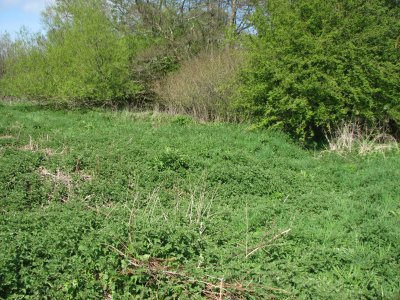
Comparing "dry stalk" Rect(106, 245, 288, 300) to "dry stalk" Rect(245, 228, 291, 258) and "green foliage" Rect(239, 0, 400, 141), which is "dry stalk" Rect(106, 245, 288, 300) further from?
"green foliage" Rect(239, 0, 400, 141)

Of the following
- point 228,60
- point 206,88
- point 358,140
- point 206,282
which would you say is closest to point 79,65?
point 206,88

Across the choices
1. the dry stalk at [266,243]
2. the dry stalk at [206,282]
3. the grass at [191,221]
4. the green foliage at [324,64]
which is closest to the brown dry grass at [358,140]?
the green foliage at [324,64]

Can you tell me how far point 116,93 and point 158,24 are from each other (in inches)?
225

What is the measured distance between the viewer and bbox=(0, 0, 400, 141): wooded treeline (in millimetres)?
10906

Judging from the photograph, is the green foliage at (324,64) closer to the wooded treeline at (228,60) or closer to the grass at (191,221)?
the wooded treeline at (228,60)

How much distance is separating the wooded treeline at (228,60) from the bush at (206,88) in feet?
0.15

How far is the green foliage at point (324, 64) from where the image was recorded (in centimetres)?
1075

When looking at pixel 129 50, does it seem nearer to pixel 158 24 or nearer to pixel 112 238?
pixel 158 24

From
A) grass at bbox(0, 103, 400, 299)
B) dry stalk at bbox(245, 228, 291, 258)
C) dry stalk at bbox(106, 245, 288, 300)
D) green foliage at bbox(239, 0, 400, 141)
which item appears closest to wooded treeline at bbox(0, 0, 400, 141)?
green foliage at bbox(239, 0, 400, 141)

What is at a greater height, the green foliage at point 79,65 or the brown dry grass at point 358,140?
the green foliage at point 79,65

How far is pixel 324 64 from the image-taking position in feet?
35.3

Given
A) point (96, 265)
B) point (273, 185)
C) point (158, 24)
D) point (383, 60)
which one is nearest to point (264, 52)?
point (383, 60)

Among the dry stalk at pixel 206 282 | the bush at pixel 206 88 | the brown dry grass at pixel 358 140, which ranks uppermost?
the bush at pixel 206 88

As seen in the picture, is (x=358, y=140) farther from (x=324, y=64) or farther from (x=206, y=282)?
(x=206, y=282)
